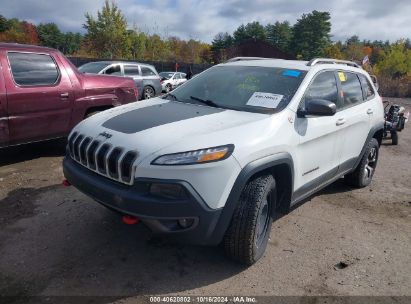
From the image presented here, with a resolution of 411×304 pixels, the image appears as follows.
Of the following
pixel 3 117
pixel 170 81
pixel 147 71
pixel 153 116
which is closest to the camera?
pixel 153 116

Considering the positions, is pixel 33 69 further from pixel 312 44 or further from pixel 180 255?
pixel 312 44

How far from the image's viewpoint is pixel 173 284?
2918 millimetres

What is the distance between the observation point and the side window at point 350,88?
4.39m

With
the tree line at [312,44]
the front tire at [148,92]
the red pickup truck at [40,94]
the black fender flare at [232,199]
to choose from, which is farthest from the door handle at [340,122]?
the tree line at [312,44]

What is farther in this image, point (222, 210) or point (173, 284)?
point (173, 284)

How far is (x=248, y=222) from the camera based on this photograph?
2900 millimetres

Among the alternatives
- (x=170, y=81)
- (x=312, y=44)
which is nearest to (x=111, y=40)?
(x=170, y=81)

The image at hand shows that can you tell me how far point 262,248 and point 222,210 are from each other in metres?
0.82

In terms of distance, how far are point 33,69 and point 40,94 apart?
383 millimetres

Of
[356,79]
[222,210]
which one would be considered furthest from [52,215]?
[356,79]

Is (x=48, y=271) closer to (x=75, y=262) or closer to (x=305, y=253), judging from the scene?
(x=75, y=262)

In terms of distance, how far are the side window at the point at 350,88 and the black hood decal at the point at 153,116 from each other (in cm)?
178

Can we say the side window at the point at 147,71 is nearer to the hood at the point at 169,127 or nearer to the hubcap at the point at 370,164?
the hubcap at the point at 370,164

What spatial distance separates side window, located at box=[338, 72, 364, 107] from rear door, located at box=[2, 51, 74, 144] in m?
3.92
